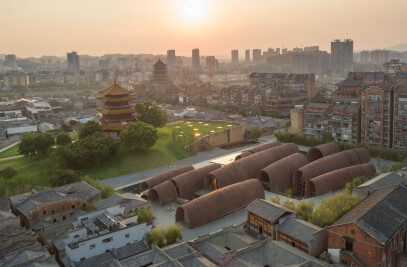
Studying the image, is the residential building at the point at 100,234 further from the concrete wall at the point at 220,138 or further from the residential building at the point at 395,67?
the residential building at the point at 395,67

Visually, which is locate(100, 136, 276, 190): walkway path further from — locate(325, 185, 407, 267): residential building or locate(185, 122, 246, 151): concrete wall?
locate(325, 185, 407, 267): residential building

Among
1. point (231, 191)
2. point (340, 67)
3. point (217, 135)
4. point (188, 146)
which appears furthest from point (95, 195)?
point (340, 67)

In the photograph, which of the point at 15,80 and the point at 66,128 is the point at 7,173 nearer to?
the point at 66,128

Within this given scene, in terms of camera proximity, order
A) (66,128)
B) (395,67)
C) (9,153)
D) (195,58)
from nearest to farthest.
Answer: (9,153)
(66,128)
(395,67)
(195,58)

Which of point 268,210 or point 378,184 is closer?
point 268,210

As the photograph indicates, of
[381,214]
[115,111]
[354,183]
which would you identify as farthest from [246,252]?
[115,111]

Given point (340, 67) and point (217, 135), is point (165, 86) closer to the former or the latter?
point (217, 135)

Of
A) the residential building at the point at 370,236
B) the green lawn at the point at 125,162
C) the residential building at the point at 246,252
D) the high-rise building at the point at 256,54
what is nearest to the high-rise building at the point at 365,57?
the high-rise building at the point at 256,54
